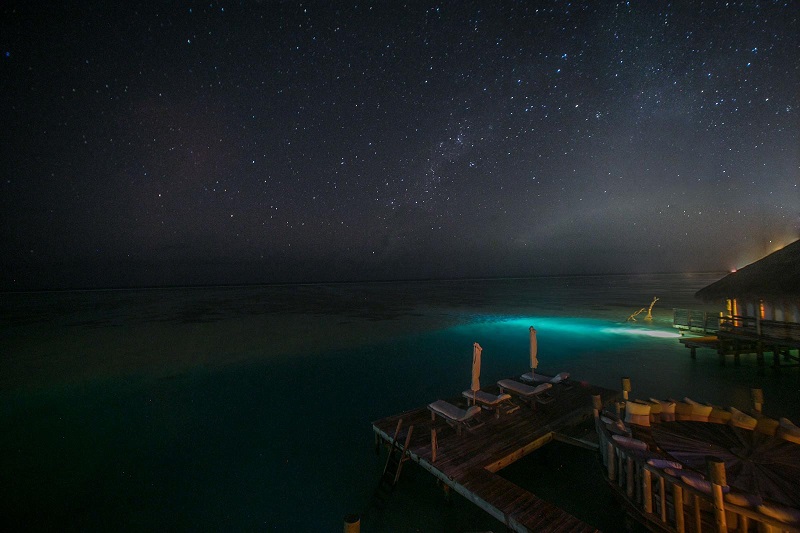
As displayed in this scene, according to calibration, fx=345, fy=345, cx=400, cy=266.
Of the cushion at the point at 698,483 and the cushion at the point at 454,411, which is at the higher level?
the cushion at the point at 698,483

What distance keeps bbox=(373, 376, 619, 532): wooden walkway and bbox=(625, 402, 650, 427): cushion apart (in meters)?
1.81

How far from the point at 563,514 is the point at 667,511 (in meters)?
1.47

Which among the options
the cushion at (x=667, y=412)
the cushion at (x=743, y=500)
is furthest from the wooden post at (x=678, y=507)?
the cushion at (x=667, y=412)

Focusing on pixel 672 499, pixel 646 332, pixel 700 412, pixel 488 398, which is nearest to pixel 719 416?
pixel 700 412

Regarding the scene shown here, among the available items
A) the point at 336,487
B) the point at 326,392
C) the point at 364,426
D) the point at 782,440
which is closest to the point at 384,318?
the point at 326,392

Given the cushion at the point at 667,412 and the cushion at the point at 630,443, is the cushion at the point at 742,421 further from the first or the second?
the cushion at the point at 630,443

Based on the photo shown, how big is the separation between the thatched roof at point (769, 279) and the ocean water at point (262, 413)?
3548 millimetres

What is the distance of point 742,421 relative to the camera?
7031mm

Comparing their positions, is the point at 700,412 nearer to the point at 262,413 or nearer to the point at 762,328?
the point at 762,328

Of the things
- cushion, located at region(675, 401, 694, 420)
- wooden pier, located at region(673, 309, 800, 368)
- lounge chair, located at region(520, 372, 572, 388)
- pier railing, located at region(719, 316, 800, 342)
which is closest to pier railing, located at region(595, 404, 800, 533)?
cushion, located at region(675, 401, 694, 420)

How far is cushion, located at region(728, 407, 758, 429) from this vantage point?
22.8ft

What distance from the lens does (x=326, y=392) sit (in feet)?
52.2

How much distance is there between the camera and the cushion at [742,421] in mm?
6949

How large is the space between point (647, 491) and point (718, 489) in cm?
103
